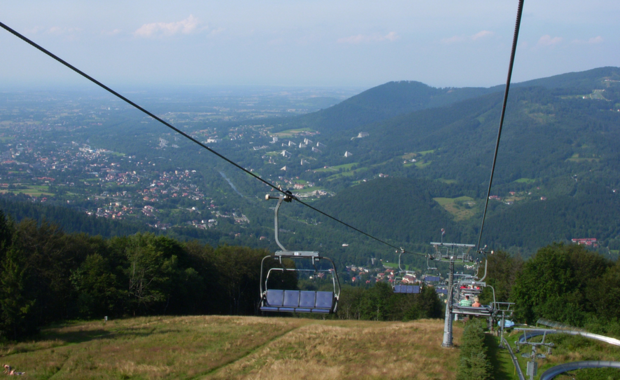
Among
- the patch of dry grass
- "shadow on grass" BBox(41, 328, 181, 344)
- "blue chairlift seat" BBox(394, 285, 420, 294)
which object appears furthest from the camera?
"blue chairlift seat" BBox(394, 285, 420, 294)

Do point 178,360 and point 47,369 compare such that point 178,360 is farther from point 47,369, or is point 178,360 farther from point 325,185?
point 325,185

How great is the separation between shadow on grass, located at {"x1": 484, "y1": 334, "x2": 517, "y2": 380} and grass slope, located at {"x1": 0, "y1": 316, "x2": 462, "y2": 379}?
1.75m

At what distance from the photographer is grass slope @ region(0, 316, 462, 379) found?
21.5 m

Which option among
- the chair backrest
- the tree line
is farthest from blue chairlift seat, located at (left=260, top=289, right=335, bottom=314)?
the tree line

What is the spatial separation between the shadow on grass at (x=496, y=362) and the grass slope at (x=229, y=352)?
5.75 feet

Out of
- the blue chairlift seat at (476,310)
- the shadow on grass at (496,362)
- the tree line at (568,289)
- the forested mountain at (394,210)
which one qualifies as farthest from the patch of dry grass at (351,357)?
the forested mountain at (394,210)

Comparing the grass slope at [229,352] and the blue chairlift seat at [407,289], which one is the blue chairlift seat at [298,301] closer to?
the grass slope at [229,352]

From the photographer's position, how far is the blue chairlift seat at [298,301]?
1425 centimetres

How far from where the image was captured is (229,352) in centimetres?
2614

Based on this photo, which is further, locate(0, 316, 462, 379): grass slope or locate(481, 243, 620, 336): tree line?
locate(481, 243, 620, 336): tree line

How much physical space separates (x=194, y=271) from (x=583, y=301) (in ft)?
112

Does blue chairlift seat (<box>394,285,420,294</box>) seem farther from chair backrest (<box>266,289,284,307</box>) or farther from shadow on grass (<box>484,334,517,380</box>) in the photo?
chair backrest (<box>266,289,284,307</box>)

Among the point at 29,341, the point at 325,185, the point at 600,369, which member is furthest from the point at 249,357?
the point at 325,185

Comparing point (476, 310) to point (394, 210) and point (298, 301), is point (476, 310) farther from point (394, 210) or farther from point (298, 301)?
point (394, 210)
